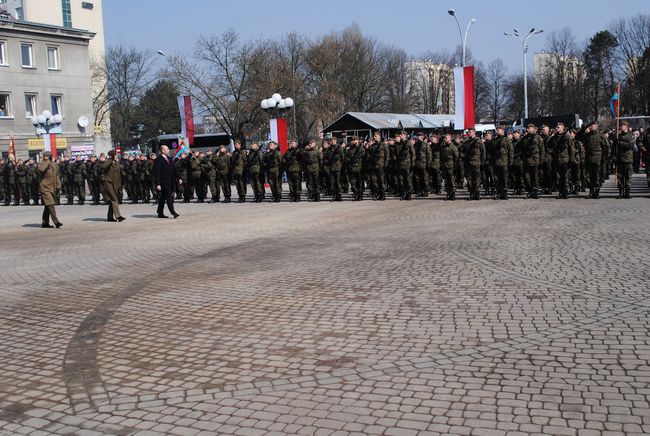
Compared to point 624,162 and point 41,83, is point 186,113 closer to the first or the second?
point 624,162

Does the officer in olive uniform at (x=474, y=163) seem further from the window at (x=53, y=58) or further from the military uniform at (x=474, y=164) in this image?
the window at (x=53, y=58)

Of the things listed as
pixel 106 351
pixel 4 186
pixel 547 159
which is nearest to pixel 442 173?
pixel 547 159

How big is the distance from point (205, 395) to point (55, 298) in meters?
4.18

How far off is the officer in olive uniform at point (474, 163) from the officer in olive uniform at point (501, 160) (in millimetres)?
377

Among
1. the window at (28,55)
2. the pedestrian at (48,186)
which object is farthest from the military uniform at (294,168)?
the window at (28,55)

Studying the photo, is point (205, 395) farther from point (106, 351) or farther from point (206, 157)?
point (206, 157)

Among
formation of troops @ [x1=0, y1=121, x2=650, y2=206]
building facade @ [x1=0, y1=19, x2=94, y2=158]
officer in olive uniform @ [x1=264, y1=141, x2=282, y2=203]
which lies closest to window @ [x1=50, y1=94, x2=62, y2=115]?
building facade @ [x1=0, y1=19, x2=94, y2=158]

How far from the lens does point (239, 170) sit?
2203cm

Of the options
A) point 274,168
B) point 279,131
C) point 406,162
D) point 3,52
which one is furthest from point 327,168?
point 3,52

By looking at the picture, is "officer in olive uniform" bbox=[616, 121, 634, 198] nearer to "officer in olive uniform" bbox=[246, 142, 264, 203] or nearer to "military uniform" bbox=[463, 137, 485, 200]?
"military uniform" bbox=[463, 137, 485, 200]

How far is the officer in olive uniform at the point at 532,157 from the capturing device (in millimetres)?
17844

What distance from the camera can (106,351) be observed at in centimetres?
576

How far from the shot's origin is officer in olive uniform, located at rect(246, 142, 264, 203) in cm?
2167

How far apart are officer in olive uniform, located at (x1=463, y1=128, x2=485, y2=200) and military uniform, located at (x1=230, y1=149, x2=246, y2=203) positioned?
7551mm
